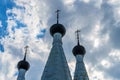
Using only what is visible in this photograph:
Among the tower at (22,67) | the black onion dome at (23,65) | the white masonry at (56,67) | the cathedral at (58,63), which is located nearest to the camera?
the white masonry at (56,67)

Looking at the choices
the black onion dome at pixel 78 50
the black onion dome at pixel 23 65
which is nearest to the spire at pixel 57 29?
the black onion dome at pixel 78 50

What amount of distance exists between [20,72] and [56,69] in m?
12.1

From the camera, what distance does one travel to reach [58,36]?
22.9 m

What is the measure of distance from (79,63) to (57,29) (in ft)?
14.1

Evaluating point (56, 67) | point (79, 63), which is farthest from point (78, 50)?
point (56, 67)

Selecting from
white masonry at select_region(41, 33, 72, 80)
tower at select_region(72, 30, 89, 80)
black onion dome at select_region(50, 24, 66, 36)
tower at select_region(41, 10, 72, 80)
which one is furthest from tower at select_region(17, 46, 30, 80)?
white masonry at select_region(41, 33, 72, 80)

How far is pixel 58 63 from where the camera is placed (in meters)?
18.7

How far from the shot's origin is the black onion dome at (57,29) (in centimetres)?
2391

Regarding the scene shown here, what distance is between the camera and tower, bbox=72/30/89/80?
23891mm

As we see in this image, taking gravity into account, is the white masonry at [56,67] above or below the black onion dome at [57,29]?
below

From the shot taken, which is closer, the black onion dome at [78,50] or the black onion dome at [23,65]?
the black onion dome at [78,50]

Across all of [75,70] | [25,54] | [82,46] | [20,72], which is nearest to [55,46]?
[75,70]

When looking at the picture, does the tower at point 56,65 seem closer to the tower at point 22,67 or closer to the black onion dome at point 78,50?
the black onion dome at point 78,50

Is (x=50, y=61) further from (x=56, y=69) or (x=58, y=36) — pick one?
(x=58, y=36)
